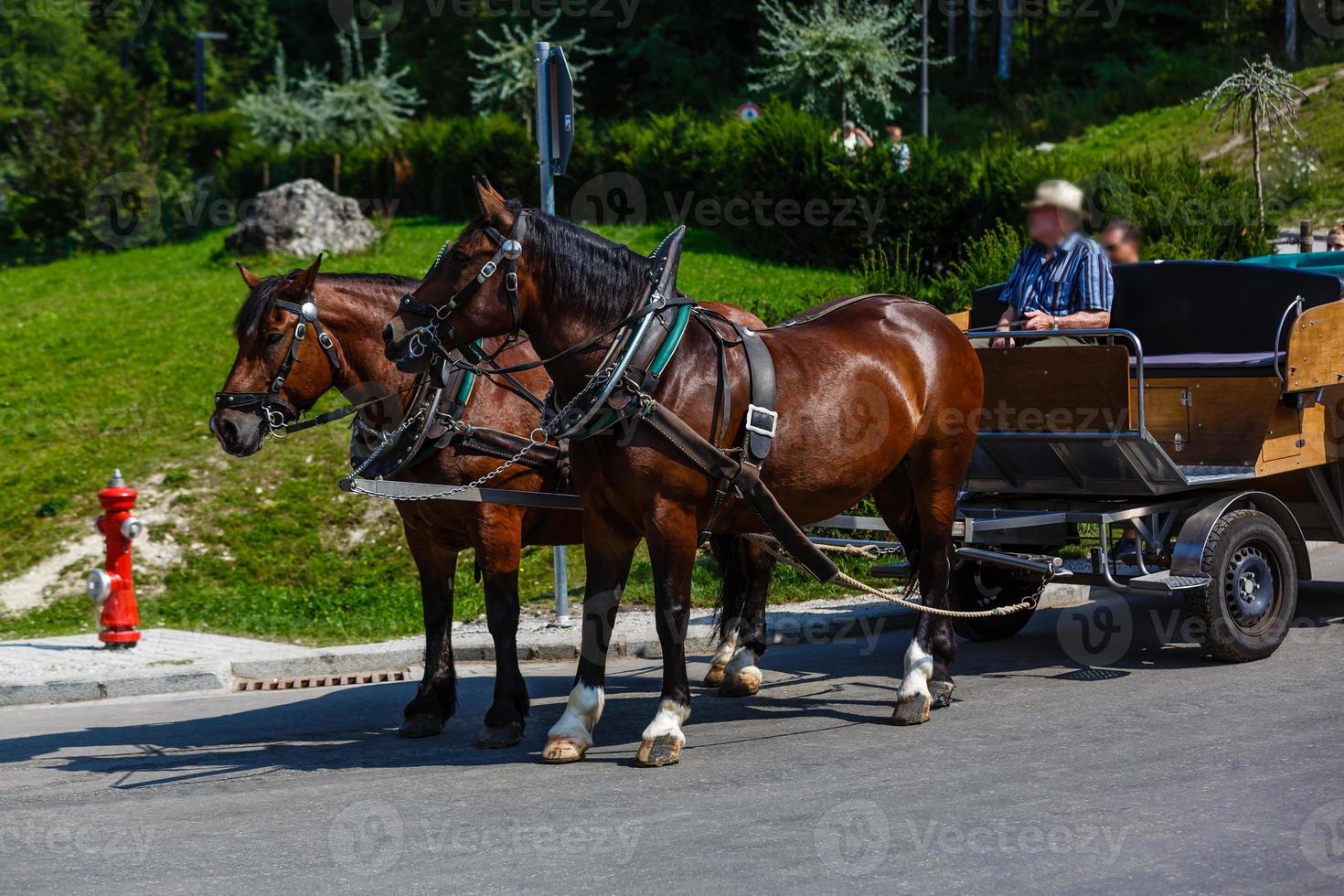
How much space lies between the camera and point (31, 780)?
5.86m

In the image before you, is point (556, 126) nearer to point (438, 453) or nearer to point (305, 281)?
point (305, 281)

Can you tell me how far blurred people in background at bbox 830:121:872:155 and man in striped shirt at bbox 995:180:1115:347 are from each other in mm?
12075

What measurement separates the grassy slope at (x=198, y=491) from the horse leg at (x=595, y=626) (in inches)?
137

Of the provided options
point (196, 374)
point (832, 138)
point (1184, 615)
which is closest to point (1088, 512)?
point (1184, 615)

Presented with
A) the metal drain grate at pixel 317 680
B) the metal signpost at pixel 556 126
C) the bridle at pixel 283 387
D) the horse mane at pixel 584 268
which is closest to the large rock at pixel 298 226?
the metal signpost at pixel 556 126

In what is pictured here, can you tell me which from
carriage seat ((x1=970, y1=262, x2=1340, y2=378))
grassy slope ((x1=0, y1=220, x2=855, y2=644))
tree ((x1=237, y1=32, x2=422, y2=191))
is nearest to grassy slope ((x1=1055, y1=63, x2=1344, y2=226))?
grassy slope ((x1=0, y1=220, x2=855, y2=644))

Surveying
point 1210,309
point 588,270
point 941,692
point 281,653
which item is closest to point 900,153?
point 1210,309

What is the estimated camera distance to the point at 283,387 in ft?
20.2

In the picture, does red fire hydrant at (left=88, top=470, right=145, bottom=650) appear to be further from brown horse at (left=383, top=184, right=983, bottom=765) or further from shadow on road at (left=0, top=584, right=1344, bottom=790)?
brown horse at (left=383, top=184, right=983, bottom=765)

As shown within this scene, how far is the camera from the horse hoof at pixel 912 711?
6.22 m

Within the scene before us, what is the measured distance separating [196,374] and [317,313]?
8453 millimetres

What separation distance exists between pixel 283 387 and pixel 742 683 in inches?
105

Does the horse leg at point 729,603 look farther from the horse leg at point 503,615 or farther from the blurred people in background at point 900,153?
the blurred people in background at point 900,153

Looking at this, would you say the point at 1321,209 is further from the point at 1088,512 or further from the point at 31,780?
the point at 31,780
